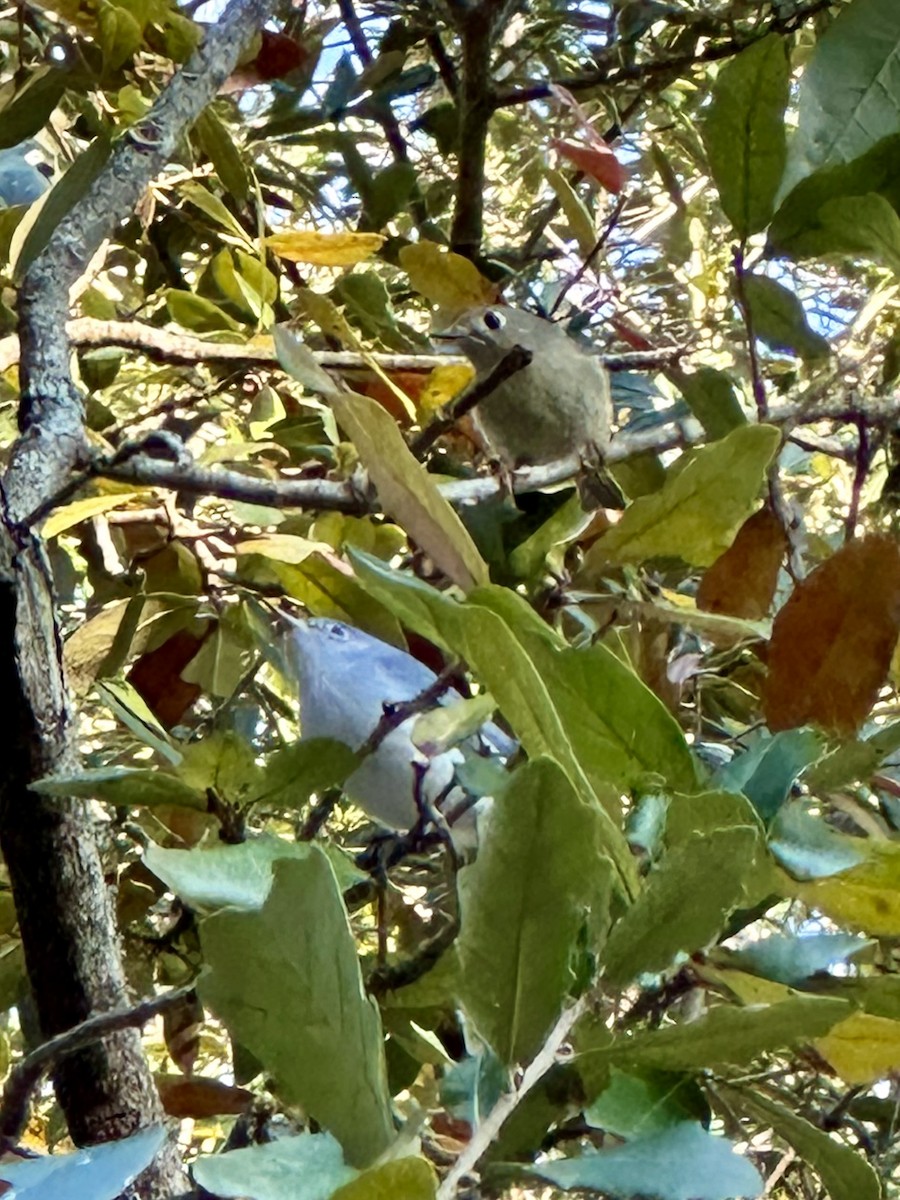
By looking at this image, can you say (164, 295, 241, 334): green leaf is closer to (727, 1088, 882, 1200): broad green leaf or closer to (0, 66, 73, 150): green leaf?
(0, 66, 73, 150): green leaf

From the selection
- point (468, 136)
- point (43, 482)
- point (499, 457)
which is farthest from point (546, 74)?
point (43, 482)

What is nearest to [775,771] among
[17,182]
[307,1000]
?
[307,1000]

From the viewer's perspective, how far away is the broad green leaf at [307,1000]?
0.24 meters

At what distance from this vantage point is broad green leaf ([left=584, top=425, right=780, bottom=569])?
397 millimetres

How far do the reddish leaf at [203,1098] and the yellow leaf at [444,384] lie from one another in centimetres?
33

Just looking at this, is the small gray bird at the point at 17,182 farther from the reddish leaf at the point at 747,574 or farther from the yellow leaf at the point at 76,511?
the reddish leaf at the point at 747,574

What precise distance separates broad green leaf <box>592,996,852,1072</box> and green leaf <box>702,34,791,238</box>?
0.91 feet

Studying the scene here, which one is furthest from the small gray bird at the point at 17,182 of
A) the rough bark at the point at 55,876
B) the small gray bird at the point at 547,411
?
the rough bark at the point at 55,876

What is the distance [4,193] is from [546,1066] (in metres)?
0.89

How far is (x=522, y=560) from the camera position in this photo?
50 centimetres

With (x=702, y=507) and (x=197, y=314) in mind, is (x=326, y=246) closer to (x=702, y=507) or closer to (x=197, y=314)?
(x=197, y=314)

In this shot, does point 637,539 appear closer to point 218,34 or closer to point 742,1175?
point 742,1175

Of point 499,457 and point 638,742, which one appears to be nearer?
point 638,742

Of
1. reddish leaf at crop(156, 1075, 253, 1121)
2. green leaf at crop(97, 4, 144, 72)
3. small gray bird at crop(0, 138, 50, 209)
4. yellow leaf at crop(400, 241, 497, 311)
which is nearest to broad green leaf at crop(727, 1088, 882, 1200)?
reddish leaf at crop(156, 1075, 253, 1121)
